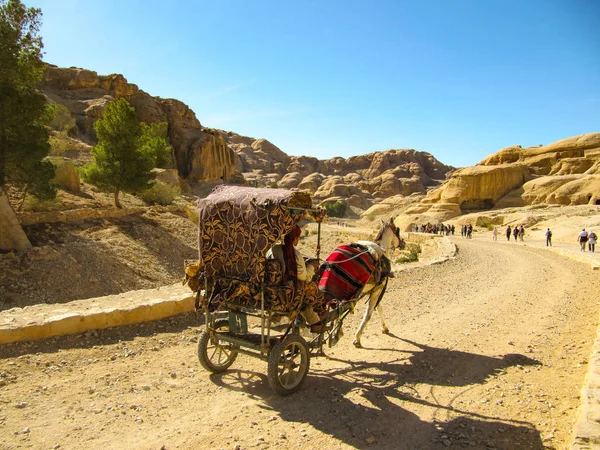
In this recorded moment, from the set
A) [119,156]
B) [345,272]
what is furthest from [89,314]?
[119,156]

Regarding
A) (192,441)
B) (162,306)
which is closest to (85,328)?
(162,306)

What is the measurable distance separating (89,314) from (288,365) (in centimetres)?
363

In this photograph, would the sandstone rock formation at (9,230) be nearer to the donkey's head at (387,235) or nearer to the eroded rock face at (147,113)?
the donkey's head at (387,235)

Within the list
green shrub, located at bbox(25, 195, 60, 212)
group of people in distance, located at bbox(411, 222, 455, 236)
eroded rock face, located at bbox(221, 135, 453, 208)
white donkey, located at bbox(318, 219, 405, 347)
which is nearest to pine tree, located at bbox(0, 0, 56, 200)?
green shrub, located at bbox(25, 195, 60, 212)

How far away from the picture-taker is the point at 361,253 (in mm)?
6969

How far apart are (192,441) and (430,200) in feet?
197

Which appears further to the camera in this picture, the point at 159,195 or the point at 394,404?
the point at 159,195

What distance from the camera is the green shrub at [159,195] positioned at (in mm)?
29125

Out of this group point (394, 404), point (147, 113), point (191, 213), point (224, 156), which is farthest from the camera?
point (224, 156)

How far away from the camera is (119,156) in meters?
24.8

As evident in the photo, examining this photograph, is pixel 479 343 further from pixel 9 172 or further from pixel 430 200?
pixel 430 200

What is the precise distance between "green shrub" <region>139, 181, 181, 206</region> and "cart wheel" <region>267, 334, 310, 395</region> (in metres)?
25.5

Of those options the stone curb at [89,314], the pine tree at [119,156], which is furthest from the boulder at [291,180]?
the stone curb at [89,314]

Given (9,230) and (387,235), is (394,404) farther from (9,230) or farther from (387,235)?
(9,230)
